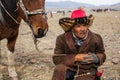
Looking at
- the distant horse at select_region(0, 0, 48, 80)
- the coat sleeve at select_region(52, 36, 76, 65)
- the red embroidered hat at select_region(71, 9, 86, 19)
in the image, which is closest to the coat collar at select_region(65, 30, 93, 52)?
the coat sleeve at select_region(52, 36, 76, 65)

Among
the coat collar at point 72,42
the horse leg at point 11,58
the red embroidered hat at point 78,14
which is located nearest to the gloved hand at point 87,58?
the coat collar at point 72,42

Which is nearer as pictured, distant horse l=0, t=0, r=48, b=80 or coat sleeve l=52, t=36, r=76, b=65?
coat sleeve l=52, t=36, r=76, b=65

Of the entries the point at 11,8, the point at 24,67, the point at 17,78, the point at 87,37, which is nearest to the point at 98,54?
the point at 87,37

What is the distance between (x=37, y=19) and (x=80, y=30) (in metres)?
1.43

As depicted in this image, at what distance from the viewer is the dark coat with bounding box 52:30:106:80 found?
5.23 metres

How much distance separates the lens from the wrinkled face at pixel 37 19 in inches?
243

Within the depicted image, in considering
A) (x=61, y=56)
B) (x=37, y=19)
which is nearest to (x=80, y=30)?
(x=61, y=56)

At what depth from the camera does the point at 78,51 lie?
5.33 m

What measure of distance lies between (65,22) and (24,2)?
1733 millimetres

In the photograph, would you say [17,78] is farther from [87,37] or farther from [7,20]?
[87,37]

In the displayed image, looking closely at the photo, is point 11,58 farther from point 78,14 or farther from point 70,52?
point 78,14

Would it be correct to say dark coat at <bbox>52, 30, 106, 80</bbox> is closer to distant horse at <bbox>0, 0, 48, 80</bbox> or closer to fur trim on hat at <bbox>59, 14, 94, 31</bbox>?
fur trim on hat at <bbox>59, 14, 94, 31</bbox>

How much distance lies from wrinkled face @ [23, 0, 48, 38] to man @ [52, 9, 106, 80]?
85cm

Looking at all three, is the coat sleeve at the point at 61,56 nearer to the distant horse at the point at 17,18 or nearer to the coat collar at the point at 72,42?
the coat collar at the point at 72,42
